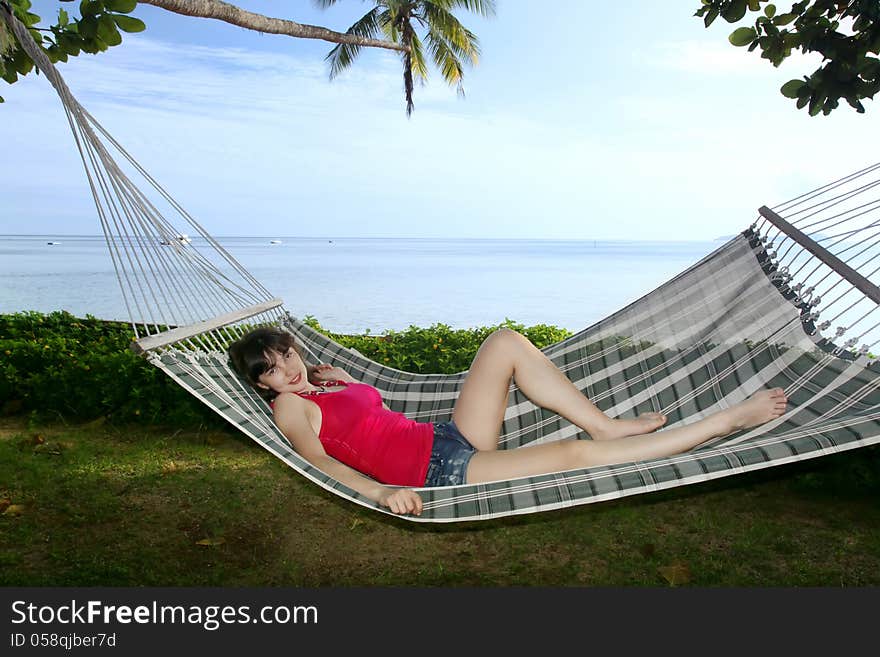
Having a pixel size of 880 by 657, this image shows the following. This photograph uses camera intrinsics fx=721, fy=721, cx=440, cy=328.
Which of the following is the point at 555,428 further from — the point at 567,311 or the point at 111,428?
the point at 567,311

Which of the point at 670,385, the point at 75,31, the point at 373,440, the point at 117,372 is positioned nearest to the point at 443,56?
the point at 117,372

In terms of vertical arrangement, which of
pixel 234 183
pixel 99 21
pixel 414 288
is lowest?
pixel 99 21

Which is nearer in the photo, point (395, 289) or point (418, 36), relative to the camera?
point (395, 289)

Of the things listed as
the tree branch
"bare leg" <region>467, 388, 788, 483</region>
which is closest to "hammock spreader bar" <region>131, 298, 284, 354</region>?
"bare leg" <region>467, 388, 788, 483</region>

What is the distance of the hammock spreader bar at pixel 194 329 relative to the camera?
1.68 metres

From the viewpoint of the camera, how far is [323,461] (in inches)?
64.8

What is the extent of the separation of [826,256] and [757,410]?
23.1 inches

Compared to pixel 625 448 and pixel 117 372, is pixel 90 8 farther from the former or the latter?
pixel 625 448

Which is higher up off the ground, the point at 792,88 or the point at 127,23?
the point at 127,23

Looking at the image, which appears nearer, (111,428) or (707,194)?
(111,428)

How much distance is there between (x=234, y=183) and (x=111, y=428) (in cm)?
2267

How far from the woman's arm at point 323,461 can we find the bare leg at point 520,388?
0.37 meters

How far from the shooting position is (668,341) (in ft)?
7.45

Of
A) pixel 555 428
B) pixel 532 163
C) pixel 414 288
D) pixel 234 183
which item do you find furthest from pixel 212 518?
pixel 532 163
